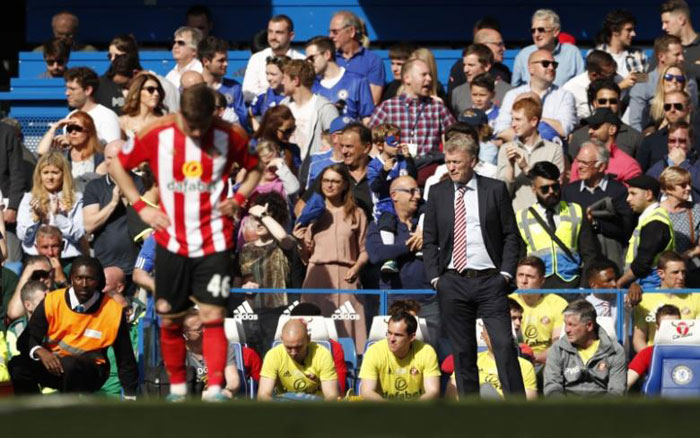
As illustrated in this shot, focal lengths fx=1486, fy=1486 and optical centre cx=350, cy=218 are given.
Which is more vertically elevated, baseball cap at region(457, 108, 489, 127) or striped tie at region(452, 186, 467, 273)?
baseball cap at region(457, 108, 489, 127)

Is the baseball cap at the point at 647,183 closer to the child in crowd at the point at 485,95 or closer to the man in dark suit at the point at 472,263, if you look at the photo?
the child in crowd at the point at 485,95

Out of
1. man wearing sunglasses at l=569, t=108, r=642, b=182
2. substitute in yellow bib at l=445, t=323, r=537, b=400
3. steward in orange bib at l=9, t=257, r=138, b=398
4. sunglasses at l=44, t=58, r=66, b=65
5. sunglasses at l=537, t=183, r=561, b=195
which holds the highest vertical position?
A: sunglasses at l=44, t=58, r=66, b=65

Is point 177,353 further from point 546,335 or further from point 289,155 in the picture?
point 289,155

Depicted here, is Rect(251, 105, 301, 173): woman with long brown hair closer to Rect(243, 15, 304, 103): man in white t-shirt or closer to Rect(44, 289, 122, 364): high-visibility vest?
Rect(243, 15, 304, 103): man in white t-shirt

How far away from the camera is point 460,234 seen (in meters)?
10.9

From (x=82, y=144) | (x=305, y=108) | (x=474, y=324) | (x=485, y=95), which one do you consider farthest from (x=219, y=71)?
(x=474, y=324)

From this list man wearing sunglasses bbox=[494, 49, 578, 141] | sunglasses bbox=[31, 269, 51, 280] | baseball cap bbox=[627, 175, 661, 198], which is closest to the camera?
sunglasses bbox=[31, 269, 51, 280]

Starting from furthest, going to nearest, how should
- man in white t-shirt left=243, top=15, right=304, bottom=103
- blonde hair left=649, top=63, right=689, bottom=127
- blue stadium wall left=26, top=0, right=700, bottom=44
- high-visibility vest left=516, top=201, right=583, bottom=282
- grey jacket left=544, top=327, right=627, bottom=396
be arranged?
blue stadium wall left=26, top=0, right=700, bottom=44, man in white t-shirt left=243, top=15, right=304, bottom=103, blonde hair left=649, top=63, right=689, bottom=127, high-visibility vest left=516, top=201, right=583, bottom=282, grey jacket left=544, top=327, right=627, bottom=396

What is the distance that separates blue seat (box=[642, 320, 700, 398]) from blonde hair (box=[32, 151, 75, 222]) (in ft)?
18.2

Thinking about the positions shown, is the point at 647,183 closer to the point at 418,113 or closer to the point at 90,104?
the point at 418,113

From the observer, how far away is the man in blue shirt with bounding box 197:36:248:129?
15.6 meters

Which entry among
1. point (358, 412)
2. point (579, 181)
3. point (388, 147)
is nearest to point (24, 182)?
point (388, 147)

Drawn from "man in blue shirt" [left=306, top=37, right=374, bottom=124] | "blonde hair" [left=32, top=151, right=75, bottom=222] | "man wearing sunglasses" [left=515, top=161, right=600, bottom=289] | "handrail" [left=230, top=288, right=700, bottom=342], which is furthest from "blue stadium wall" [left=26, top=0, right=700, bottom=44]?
"handrail" [left=230, top=288, right=700, bottom=342]

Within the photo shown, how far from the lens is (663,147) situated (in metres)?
14.3
